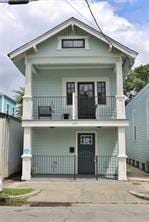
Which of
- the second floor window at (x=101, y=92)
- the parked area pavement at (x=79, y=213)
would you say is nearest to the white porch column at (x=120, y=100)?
the second floor window at (x=101, y=92)

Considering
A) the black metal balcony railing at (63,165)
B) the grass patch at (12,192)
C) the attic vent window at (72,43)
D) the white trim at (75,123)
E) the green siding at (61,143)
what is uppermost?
the attic vent window at (72,43)

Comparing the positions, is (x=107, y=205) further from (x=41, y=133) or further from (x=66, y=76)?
(x=66, y=76)

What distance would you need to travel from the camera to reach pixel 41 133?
17000 millimetres

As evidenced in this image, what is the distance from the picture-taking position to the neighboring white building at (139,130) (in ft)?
58.3

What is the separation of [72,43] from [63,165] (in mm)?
6815

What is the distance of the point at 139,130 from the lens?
19.8 metres

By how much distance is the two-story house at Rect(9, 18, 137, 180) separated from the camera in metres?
15.4

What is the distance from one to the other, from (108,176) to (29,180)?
4321mm

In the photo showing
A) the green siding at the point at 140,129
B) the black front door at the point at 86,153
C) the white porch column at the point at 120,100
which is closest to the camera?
the white porch column at the point at 120,100

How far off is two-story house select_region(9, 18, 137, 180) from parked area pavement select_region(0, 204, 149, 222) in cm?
620

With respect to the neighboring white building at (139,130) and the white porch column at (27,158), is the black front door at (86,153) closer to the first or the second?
the white porch column at (27,158)

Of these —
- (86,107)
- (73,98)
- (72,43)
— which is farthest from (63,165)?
(72,43)

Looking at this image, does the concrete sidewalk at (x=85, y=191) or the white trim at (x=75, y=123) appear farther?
the white trim at (x=75, y=123)

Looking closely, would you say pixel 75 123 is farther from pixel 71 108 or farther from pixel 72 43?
pixel 72 43
